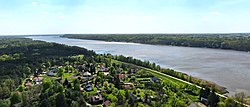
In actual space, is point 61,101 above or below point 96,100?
above

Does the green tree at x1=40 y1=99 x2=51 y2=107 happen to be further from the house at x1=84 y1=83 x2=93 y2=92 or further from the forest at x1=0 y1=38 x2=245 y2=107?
the house at x1=84 y1=83 x2=93 y2=92

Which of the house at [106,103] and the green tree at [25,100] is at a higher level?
the green tree at [25,100]

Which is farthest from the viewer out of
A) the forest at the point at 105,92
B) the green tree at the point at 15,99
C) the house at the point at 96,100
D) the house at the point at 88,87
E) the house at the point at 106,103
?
the house at the point at 88,87

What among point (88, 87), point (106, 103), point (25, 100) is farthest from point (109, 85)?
point (25, 100)

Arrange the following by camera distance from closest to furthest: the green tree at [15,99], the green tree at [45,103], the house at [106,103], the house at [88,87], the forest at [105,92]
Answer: the green tree at [45,103] < the forest at [105,92] < the house at [106,103] < the green tree at [15,99] < the house at [88,87]

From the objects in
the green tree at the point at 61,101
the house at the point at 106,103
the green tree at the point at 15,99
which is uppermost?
the green tree at the point at 61,101

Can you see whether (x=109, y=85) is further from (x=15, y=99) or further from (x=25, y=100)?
(x=15, y=99)

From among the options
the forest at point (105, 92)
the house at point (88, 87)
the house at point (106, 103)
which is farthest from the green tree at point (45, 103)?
the house at point (88, 87)

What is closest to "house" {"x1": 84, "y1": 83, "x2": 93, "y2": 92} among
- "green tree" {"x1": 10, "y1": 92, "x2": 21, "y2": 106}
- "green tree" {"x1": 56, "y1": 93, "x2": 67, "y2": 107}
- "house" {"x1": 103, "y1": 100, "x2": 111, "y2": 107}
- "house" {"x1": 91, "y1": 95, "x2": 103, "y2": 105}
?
"house" {"x1": 91, "y1": 95, "x2": 103, "y2": 105}

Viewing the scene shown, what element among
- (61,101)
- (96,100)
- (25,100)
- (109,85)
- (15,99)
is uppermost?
(61,101)

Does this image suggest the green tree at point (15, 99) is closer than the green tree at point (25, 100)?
No

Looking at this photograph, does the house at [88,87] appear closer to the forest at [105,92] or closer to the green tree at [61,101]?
the forest at [105,92]
